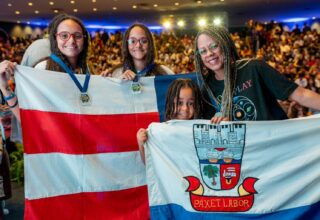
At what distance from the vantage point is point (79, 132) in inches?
96.5

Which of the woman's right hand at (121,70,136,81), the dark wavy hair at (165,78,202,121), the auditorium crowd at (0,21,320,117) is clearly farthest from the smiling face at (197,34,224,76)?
the auditorium crowd at (0,21,320,117)

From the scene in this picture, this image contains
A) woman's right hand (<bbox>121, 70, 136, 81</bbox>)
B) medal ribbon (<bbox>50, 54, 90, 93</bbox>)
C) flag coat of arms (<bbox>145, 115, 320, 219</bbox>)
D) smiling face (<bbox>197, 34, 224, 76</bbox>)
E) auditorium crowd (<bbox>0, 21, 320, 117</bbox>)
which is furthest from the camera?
auditorium crowd (<bbox>0, 21, 320, 117</bbox>)

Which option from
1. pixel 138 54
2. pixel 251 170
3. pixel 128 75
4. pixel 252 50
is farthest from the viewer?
pixel 252 50

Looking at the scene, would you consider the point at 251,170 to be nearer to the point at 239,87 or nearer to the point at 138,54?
the point at 239,87

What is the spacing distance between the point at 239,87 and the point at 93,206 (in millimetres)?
1090

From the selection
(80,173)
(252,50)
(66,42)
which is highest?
(252,50)

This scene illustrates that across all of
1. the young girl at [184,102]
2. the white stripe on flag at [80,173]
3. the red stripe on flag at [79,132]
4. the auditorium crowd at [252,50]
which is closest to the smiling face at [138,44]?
the red stripe on flag at [79,132]

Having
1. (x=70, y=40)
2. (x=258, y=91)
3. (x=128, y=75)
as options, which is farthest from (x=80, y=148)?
(x=258, y=91)

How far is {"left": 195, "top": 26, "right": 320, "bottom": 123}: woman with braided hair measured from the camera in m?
2.10

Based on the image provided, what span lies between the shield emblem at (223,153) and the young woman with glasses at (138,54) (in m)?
0.78

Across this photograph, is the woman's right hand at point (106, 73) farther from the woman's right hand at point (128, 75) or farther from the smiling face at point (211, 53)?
the smiling face at point (211, 53)

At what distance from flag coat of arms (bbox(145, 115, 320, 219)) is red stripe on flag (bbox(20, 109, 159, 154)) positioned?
1.80 ft

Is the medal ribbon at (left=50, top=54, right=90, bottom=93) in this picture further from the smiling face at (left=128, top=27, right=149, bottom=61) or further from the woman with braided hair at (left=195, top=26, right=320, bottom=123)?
the woman with braided hair at (left=195, top=26, right=320, bottom=123)

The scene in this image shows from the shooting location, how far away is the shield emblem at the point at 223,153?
210cm
